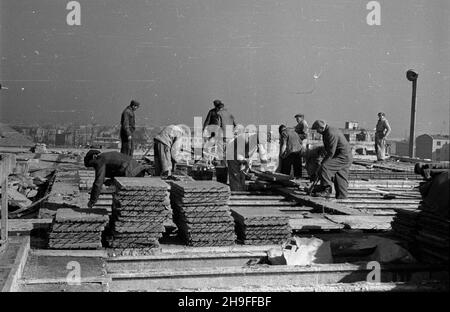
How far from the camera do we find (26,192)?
12273 millimetres

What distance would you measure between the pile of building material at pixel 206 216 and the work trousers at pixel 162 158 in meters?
4.72

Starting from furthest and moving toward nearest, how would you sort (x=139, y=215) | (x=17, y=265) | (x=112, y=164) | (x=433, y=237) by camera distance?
1. (x=112, y=164)
2. (x=139, y=215)
3. (x=433, y=237)
4. (x=17, y=265)

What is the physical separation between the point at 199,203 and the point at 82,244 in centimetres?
131

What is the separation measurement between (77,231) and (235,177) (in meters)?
4.81

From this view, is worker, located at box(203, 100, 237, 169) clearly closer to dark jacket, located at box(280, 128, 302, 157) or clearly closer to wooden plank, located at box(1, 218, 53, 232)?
dark jacket, located at box(280, 128, 302, 157)

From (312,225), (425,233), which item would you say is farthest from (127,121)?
(425,233)

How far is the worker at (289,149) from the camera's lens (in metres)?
12.3

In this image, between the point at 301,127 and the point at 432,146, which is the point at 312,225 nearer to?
the point at 301,127

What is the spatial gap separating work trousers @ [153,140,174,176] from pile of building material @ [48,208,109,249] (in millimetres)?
5128

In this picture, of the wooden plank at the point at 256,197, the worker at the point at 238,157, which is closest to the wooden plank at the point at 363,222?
the wooden plank at the point at 256,197

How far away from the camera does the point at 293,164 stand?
1263 cm

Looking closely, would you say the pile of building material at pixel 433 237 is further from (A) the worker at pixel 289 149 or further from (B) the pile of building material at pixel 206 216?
(A) the worker at pixel 289 149

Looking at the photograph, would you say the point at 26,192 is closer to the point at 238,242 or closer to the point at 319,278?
the point at 238,242
